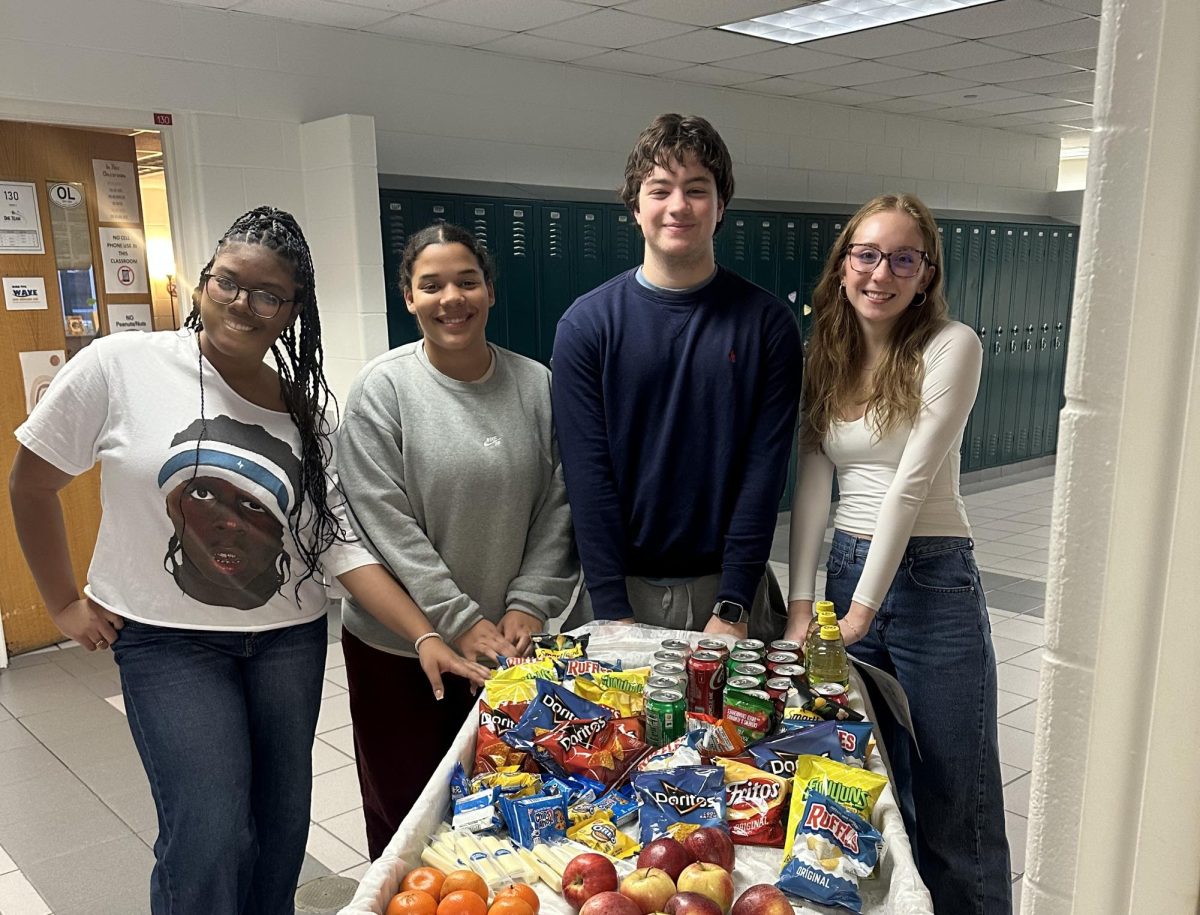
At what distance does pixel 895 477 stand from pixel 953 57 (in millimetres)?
4457

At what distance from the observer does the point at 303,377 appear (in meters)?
1.82

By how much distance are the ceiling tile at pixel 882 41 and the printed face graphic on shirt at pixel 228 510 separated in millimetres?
4240

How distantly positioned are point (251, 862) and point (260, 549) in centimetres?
57

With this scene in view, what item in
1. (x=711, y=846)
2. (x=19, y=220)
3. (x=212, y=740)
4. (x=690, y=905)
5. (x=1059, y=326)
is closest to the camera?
(x=690, y=905)

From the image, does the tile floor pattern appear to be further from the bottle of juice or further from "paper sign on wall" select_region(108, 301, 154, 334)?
"paper sign on wall" select_region(108, 301, 154, 334)

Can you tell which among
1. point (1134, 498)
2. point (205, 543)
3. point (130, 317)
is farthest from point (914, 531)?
point (130, 317)

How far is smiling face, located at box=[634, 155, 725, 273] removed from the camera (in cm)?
176

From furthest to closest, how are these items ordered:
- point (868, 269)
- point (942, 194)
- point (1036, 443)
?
point (1036, 443) < point (942, 194) < point (868, 269)

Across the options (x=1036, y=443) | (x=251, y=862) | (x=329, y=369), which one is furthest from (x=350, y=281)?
(x=1036, y=443)

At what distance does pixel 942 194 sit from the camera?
7.75 m

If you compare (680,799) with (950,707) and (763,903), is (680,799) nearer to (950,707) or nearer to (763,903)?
(763,903)

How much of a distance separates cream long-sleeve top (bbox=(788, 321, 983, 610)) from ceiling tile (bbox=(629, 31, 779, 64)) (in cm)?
347

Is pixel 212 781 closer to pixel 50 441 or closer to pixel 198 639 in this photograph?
pixel 198 639

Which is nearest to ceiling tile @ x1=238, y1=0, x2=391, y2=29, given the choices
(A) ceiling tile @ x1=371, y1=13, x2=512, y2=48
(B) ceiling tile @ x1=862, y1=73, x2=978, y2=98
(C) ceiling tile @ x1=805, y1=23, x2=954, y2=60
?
(A) ceiling tile @ x1=371, y1=13, x2=512, y2=48
